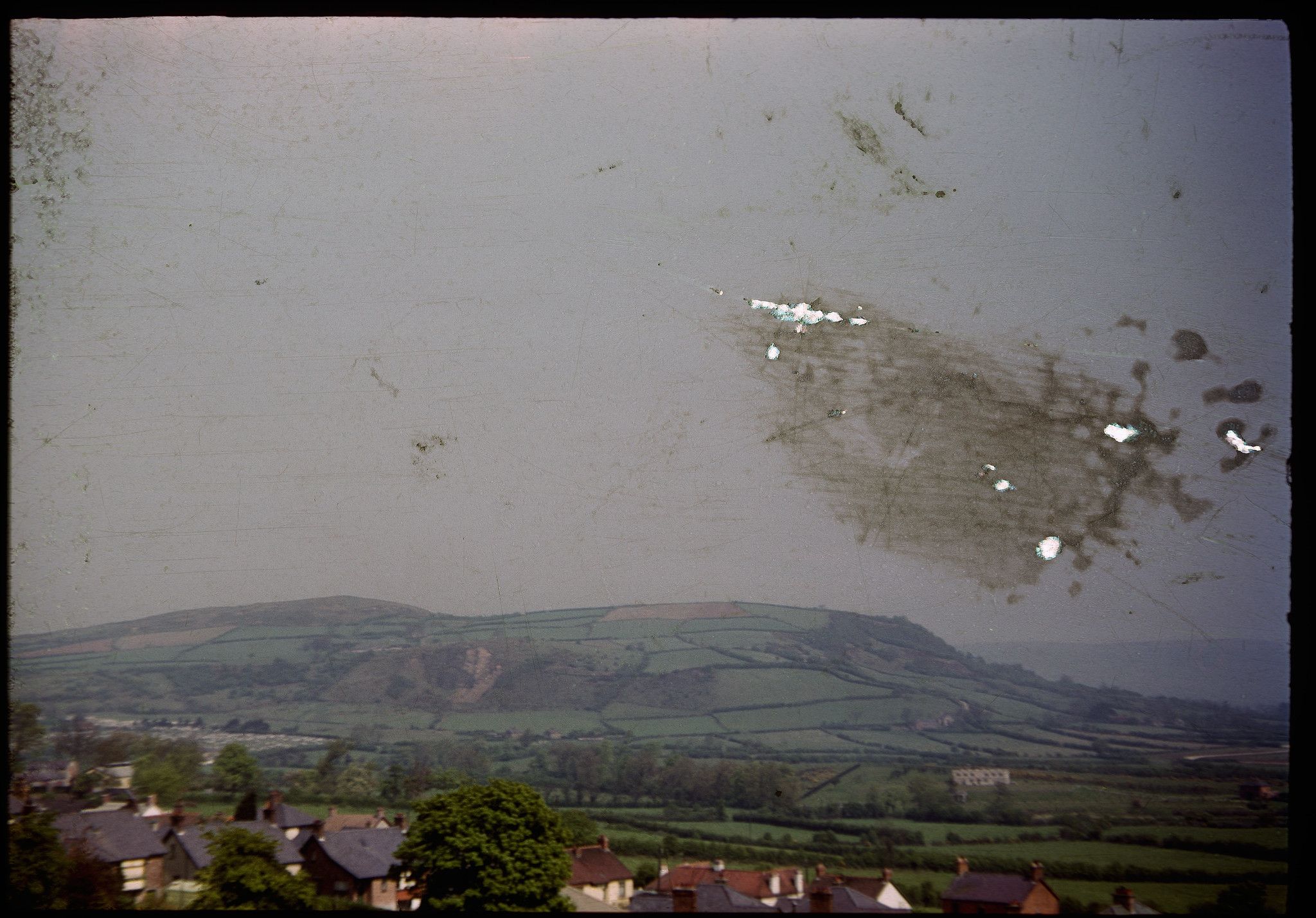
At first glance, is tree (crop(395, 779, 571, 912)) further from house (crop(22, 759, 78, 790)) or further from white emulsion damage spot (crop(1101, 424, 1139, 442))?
white emulsion damage spot (crop(1101, 424, 1139, 442))

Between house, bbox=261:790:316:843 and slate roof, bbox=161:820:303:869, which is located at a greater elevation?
house, bbox=261:790:316:843

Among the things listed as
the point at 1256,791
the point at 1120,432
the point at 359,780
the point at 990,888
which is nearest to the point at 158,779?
the point at 359,780

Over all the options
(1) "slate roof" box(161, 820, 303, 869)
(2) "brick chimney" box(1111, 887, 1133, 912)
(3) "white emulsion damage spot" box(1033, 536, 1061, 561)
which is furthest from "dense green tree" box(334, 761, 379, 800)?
(2) "brick chimney" box(1111, 887, 1133, 912)

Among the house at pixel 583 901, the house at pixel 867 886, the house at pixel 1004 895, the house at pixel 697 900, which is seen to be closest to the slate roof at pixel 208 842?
the house at pixel 583 901

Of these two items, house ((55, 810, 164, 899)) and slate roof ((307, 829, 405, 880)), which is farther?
slate roof ((307, 829, 405, 880))

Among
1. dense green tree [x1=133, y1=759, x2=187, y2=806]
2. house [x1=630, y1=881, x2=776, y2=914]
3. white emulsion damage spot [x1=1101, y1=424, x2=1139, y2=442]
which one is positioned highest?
white emulsion damage spot [x1=1101, y1=424, x2=1139, y2=442]

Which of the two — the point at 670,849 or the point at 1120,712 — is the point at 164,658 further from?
the point at 1120,712
